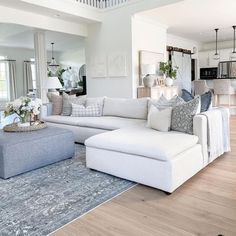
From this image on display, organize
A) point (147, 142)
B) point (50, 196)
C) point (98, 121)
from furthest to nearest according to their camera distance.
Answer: point (98, 121)
point (147, 142)
point (50, 196)

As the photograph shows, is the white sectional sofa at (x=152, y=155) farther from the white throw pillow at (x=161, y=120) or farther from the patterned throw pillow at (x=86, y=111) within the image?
the patterned throw pillow at (x=86, y=111)

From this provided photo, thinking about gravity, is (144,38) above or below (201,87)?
above

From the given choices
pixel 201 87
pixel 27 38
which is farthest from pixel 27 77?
pixel 201 87

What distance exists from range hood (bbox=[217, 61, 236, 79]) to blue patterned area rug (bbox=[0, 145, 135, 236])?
7887 mm

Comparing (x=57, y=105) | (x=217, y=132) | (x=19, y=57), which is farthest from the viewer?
(x=19, y=57)

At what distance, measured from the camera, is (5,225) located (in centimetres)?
182

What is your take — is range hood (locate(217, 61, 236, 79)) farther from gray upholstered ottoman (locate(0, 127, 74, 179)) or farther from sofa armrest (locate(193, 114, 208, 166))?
gray upholstered ottoman (locate(0, 127, 74, 179))

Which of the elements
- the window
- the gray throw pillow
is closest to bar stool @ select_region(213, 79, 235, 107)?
the gray throw pillow

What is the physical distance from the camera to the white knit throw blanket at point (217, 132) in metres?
2.92

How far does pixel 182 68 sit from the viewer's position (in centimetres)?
877

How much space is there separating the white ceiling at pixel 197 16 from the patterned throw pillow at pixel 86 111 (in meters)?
2.86

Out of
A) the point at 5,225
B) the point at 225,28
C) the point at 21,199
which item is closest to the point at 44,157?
the point at 21,199

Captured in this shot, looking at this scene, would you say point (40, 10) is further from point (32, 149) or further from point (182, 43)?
point (182, 43)

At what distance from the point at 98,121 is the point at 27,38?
6.54m
